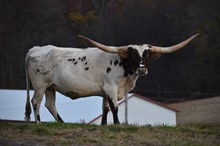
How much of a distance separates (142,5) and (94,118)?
37.6 m

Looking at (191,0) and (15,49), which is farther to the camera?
(191,0)

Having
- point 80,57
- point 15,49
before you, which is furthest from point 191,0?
point 80,57

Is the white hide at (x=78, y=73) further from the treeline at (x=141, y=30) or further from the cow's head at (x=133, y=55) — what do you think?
the treeline at (x=141, y=30)

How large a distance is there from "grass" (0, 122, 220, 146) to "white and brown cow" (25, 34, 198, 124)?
2.45 m

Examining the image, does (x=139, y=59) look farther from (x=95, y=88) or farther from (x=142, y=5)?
(x=142, y=5)

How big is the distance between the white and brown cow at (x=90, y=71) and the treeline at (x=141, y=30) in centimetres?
2845

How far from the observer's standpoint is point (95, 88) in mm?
14664

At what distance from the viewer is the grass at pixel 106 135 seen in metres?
10.3

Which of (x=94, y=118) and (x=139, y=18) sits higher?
(x=139, y=18)

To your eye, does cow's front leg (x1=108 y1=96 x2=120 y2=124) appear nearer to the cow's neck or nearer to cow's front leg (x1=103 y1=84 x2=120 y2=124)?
cow's front leg (x1=103 y1=84 x2=120 y2=124)

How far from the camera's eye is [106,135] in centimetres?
→ 1089

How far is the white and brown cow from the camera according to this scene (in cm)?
1436

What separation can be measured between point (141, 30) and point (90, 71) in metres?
49.0

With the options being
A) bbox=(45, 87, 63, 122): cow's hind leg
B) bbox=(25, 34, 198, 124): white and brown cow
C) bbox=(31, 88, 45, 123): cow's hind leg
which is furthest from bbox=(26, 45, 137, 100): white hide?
bbox=(45, 87, 63, 122): cow's hind leg
